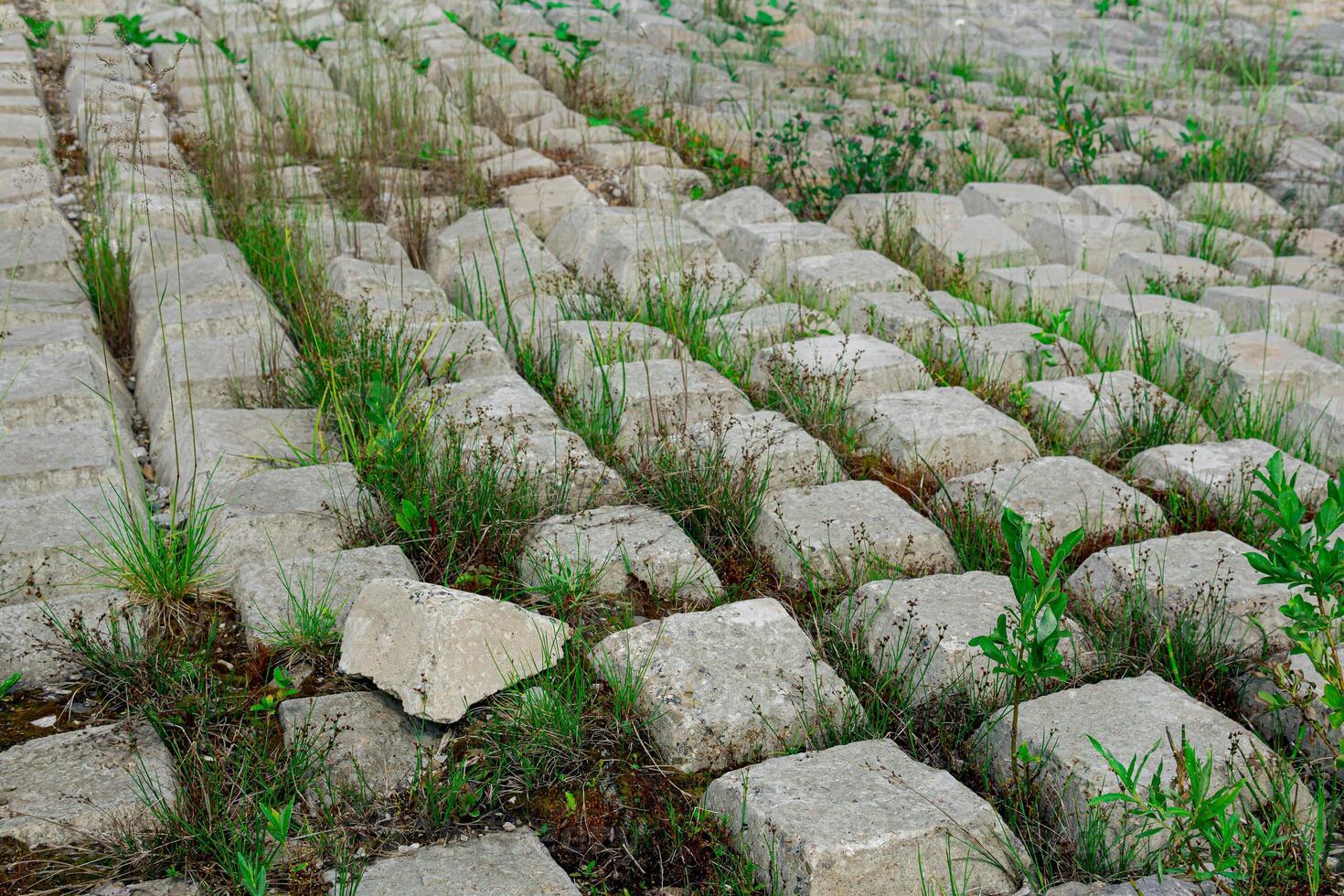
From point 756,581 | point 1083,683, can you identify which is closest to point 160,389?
point 756,581

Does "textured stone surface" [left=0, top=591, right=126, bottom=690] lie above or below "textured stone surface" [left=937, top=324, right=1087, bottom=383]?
below

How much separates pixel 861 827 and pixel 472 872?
2.14 feet

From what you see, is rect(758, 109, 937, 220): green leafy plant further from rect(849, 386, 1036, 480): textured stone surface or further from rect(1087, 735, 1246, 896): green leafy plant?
rect(1087, 735, 1246, 896): green leafy plant

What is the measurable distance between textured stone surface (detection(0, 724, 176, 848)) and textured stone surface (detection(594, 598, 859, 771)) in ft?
2.85

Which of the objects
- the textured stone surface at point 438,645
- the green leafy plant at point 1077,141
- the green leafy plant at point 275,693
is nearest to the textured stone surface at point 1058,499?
the textured stone surface at point 438,645

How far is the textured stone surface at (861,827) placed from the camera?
1.89 meters

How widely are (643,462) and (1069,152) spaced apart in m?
3.76

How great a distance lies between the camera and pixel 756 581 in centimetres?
280

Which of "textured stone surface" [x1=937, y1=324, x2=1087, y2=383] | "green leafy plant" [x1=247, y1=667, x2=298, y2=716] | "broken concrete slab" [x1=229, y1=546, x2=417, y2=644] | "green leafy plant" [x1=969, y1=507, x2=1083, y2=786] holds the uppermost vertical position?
"green leafy plant" [x1=969, y1=507, x2=1083, y2=786]

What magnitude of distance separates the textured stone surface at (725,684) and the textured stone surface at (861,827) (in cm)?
14

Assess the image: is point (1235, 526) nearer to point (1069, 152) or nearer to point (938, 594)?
point (938, 594)

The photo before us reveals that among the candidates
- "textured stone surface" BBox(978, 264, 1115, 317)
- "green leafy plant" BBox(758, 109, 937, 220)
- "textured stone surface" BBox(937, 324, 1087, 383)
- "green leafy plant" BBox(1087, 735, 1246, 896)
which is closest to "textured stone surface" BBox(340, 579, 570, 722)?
"green leafy plant" BBox(1087, 735, 1246, 896)

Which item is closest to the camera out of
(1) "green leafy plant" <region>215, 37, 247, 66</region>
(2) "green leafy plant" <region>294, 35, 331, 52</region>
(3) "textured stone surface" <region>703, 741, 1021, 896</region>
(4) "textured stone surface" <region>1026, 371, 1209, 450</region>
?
(3) "textured stone surface" <region>703, 741, 1021, 896</region>

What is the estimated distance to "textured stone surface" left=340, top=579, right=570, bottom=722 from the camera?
7.45 feet
